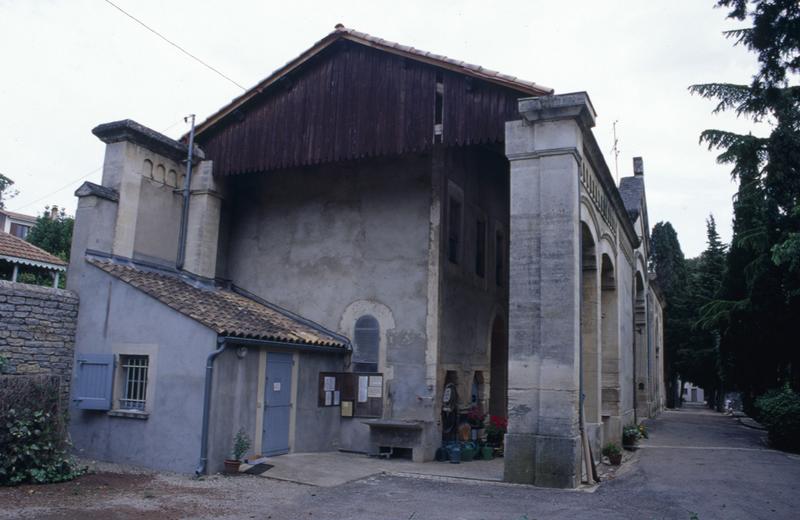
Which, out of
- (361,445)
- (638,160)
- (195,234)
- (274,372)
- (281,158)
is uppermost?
(638,160)

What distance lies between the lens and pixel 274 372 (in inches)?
526

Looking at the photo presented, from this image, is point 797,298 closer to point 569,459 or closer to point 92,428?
point 569,459

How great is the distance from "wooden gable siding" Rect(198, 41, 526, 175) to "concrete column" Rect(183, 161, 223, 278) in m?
0.47

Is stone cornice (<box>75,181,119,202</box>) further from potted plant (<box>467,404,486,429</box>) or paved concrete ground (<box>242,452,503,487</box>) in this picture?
potted plant (<box>467,404,486,429</box>)

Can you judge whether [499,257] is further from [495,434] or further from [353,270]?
[495,434]

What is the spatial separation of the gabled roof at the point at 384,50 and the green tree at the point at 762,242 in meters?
4.03

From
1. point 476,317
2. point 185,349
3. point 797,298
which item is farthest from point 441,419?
point 797,298

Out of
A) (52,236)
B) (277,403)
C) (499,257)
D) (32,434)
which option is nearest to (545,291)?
(277,403)

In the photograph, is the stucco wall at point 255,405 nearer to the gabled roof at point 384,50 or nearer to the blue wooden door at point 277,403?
the blue wooden door at point 277,403

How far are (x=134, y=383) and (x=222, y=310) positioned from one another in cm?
220

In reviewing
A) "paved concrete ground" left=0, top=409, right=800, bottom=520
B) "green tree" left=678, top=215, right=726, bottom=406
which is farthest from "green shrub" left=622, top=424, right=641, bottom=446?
"green tree" left=678, top=215, right=726, bottom=406

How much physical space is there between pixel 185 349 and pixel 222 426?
1578 millimetres

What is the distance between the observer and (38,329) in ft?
41.7

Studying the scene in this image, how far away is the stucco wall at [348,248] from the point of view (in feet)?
48.4
